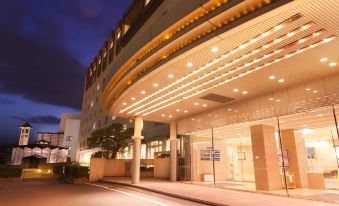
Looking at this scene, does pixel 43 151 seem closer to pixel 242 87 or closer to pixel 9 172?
pixel 9 172

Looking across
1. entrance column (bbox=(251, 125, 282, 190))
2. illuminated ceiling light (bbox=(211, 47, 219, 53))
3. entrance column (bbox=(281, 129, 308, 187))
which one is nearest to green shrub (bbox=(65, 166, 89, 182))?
entrance column (bbox=(251, 125, 282, 190))

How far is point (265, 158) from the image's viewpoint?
12391mm

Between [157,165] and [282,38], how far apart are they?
55.4ft

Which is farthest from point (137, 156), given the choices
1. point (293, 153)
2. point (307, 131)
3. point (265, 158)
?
point (307, 131)

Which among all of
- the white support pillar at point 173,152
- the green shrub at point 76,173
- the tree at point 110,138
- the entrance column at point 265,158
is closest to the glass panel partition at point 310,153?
the entrance column at point 265,158

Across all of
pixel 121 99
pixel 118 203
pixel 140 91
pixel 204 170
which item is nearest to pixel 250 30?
pixel 140 91

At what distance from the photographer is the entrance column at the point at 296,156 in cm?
1333

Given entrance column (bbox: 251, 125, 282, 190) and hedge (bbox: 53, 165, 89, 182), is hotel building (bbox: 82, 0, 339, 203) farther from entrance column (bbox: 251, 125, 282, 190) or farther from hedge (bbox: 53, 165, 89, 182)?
hedge (bbox: 53, 165, 89, 182)

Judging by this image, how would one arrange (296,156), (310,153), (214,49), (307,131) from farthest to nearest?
(310,153) < (307,131) < (296,156) < (214,49)

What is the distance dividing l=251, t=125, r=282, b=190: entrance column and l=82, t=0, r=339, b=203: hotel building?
0.05m

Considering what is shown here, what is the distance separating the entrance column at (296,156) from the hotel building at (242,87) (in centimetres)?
5

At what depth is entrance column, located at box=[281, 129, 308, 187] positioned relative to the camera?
13.3m

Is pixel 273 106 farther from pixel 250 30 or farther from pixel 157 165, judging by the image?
pixel 157 165

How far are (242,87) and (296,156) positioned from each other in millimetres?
6118
